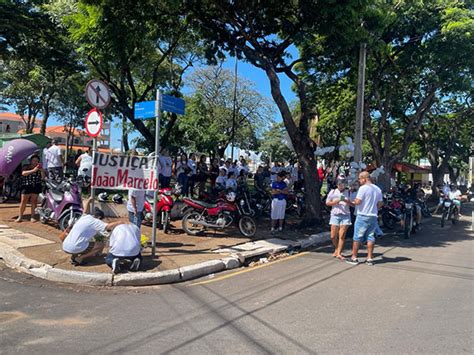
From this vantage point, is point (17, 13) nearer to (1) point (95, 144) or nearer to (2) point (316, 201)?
(1) point (95, 144)

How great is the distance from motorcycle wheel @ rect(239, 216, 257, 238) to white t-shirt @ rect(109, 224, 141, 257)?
12.9ft

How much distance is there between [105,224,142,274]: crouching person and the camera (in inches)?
259

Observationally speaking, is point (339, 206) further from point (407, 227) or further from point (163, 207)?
point (407, 227)

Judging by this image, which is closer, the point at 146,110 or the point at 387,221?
the point at 146,110

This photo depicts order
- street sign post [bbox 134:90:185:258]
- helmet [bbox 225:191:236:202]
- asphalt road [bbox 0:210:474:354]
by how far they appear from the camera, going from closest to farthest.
Result: 1. asphalt road [bbox 0:210:474:354]
2. street sign post [bbox 134:90:185:258]
3. helmet [bbox 225:191:236:202]

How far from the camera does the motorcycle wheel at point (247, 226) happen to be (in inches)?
401

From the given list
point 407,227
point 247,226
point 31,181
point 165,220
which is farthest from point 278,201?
point 31,181

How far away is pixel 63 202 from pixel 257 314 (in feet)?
20.0

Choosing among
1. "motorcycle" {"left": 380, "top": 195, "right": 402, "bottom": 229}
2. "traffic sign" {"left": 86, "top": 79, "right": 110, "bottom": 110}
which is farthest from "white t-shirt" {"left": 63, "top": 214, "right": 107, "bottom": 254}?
"motorcycle" {"left": 380, "top": 195, "right": 402, "bottom": 229}

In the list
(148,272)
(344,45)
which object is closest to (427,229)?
(344,45)

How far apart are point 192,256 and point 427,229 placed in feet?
33.5

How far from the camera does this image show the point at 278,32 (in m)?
13.2

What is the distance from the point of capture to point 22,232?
9023 millimetres

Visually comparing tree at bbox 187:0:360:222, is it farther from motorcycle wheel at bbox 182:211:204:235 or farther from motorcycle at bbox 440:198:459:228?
motorcycle at bbox 440:198:459:228
